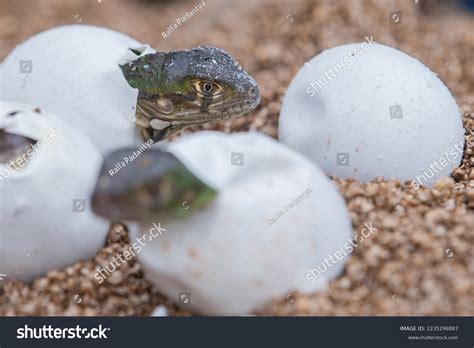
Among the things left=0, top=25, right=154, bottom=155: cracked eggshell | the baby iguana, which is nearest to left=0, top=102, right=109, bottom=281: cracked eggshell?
left=0, top=25, right=154, bottom=155: cracked eggshell

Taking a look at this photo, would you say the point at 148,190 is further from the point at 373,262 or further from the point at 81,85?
the point at 81,85

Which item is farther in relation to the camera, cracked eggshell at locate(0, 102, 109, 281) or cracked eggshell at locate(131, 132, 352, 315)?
cracked eggshell at locate(0, 102, 109, 281)

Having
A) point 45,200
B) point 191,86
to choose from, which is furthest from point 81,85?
point 45,200

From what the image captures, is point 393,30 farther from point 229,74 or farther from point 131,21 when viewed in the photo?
point 229,74

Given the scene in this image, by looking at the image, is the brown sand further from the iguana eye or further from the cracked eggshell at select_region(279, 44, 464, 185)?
the iguana eye

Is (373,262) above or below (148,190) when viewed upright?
below
